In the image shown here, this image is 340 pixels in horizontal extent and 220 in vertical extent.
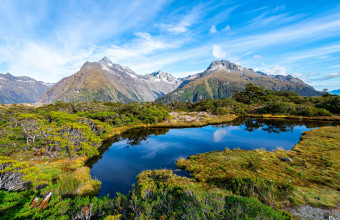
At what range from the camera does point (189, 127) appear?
292ft

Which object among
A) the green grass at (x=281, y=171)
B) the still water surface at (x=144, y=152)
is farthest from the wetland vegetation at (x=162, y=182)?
the still water surface at (x=144, y=152)

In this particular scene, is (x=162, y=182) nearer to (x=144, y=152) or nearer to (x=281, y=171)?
(x=281, y=171)

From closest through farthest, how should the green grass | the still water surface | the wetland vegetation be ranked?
the wetland vegetation < the green grass < the still water surface

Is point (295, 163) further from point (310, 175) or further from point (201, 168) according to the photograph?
point (201, 168)

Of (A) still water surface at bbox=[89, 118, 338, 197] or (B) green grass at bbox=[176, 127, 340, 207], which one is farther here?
(A) still water surface at bbox=[89, 118, 338, 197]

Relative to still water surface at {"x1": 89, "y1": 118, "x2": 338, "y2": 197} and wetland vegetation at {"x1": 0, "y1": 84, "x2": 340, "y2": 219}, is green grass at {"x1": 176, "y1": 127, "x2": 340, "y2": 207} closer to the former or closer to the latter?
wetland vegetation at {"x1": 0, "y1": 84, "x2": 340, "y2": 219}

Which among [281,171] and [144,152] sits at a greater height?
[281,171]

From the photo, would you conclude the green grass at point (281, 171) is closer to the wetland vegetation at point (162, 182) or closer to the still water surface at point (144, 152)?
the wetland vegetation at point (162, 182)

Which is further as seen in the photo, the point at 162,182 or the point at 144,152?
the point at 144,152

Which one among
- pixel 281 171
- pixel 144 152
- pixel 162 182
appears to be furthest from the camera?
pixel 144 152

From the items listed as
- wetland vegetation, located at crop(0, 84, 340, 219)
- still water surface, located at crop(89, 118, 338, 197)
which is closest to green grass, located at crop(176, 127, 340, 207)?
wetland vegetation, located at crop(0, 84, 340, 219)

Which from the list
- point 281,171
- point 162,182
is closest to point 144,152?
point 162,182

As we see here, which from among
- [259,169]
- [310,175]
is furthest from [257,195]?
[310,175]

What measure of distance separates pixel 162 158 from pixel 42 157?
31435 millimetres
